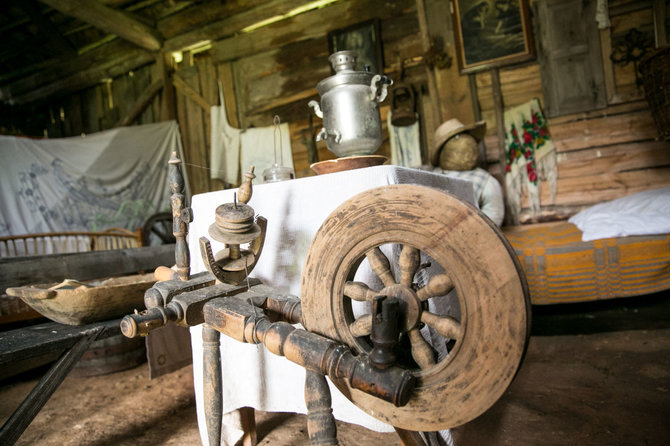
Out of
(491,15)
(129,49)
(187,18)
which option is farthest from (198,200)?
(129,49)

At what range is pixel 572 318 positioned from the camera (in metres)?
2.80

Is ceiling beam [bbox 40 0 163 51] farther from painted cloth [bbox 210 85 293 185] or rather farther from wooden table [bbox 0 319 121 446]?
wooden table [bbox 0 319 121 446]

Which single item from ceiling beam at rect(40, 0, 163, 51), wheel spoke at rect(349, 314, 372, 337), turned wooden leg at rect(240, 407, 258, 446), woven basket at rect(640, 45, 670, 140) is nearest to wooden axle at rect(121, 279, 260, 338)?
wheel spoke at rect(349, 314, 372, 337)

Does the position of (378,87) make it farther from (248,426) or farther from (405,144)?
(405,144)

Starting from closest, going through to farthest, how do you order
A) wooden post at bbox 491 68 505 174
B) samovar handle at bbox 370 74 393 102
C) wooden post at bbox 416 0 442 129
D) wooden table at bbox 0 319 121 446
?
wooden table at bbox 0 319 121 446
samovar handle at bbox 370 74 393 102
wooden post at bbox 491 68 505 174
wooden post at bbox 416 0 442 129

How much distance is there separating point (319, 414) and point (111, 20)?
205 inches

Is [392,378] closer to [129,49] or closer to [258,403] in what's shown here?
[258,403]

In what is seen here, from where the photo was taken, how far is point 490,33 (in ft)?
12.0

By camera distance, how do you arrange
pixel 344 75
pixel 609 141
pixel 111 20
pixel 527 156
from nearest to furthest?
1. pixel 344 75
2. pixel 609 141
3. pixel 527 156
4. pixel 111 20

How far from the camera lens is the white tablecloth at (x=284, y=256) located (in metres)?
1.11

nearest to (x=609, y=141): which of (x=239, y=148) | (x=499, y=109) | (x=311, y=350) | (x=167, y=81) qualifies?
(x=499, y=109)

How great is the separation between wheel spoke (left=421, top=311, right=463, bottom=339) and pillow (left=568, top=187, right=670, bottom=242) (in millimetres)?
2433

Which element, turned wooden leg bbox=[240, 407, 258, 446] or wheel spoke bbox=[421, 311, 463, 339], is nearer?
wheel spoke bbox=[421, 311, 463, 339]

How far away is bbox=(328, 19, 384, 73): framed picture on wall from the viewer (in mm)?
4098
